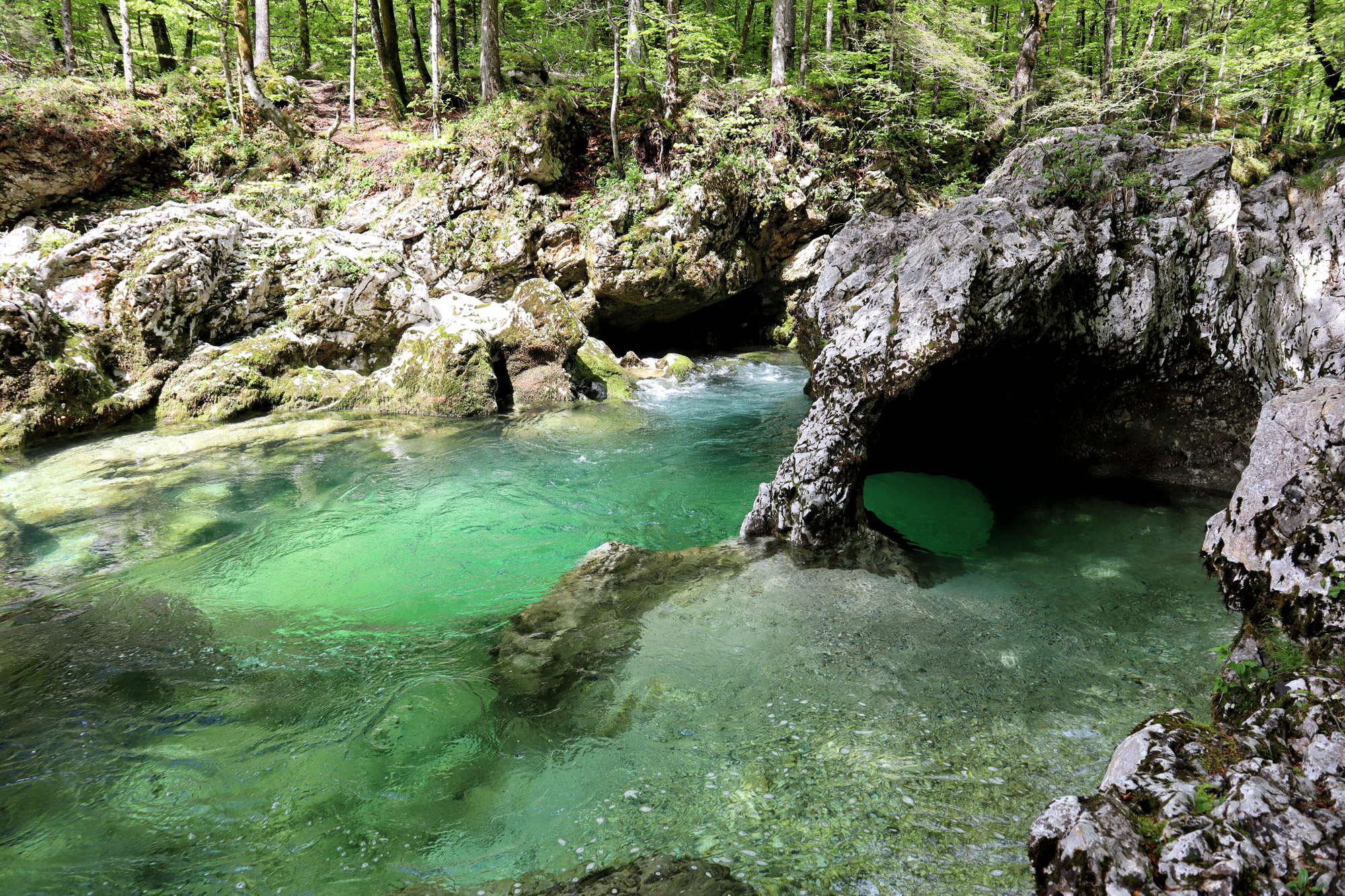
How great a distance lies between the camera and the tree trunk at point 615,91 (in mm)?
18078

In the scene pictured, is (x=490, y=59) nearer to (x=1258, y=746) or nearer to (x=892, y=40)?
(x=892, y=40)

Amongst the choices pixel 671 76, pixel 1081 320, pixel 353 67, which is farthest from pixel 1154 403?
pixel 353 67

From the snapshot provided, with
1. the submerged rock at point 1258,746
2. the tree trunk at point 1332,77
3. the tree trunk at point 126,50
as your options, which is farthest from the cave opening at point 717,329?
the submerged rock at point 1258,746

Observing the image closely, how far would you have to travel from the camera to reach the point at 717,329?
71.5ft

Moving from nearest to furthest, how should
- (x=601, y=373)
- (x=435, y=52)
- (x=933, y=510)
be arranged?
(x=933, y=510), (x=601, y=373), (x=435, y=52)

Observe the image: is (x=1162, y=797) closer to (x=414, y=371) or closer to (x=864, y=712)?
(x=864, y=712)

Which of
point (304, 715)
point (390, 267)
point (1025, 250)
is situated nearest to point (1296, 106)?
point (1025, 250)

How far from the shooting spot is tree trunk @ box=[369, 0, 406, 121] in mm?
20875

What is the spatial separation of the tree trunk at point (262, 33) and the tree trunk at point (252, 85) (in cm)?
245

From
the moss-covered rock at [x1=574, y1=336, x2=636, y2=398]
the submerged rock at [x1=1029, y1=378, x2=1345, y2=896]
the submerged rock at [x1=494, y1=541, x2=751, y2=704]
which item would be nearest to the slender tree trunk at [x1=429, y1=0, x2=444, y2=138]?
the moss-covered rock at [x1=574, y1=336, x2=636, y2=398]

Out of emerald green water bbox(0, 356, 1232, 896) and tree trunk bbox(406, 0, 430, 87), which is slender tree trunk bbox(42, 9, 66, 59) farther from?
emerald green water bbox(0, 356, 1232, 896)

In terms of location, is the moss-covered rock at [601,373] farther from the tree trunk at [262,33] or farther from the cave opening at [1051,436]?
the tree trunk at [262,33]

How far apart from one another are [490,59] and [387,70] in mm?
4027

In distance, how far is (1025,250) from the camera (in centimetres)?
657
